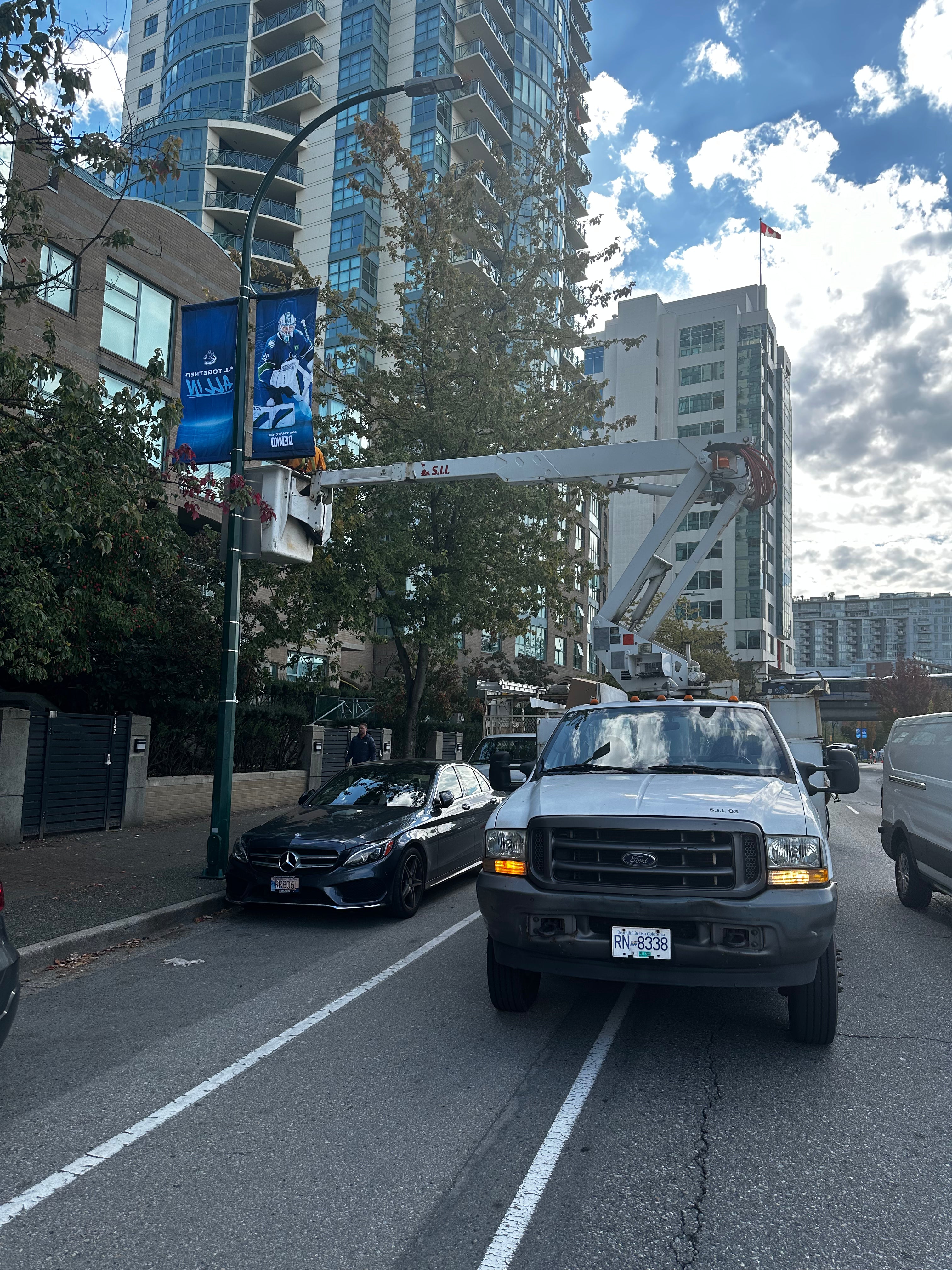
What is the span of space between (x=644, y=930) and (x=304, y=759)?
51.1ft

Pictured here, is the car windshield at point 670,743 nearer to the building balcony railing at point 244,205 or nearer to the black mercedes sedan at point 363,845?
the black mercedes sedan at point 363,845

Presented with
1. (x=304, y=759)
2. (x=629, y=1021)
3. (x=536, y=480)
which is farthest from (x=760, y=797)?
(x=304, y=759)

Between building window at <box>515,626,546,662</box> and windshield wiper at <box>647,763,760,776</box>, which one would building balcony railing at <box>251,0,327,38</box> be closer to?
building window at <box>515,626,546,662</box>

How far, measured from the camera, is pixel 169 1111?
4.05 metres

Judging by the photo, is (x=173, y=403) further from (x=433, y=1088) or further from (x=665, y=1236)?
(x=665, y=1236)

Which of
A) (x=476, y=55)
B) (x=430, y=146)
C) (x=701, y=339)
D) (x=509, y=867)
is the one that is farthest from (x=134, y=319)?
(x=701, y=339)

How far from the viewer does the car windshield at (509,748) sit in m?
14.7

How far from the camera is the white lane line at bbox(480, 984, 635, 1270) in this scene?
295cm

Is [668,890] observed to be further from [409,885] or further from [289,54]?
[289,54]

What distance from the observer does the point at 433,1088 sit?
4.30m

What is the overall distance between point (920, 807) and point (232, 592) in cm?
751

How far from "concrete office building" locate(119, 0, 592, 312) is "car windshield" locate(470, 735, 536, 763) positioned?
35103mm

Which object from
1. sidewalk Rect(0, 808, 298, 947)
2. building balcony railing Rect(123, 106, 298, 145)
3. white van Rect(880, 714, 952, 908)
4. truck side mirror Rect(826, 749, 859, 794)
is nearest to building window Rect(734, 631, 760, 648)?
building balcony railing Rect(123, 106, 298, 145)

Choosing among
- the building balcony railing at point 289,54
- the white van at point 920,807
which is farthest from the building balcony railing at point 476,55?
the white van at point 920,807
